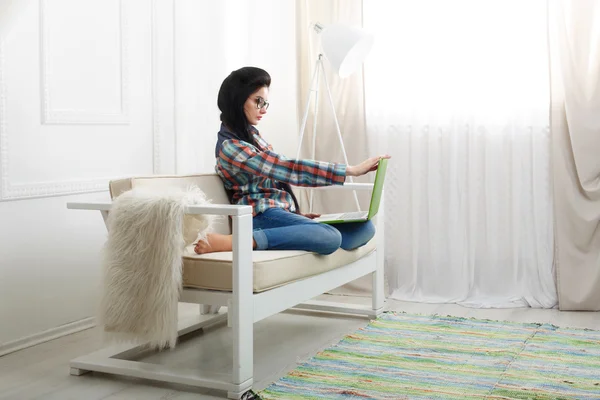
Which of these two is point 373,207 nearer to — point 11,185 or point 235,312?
point 235,312

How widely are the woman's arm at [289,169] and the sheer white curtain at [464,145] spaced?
3.89 feet

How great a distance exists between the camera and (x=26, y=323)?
292 cm

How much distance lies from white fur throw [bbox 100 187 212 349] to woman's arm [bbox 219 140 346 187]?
41 centimetres

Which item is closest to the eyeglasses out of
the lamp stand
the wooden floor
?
the lamp stand

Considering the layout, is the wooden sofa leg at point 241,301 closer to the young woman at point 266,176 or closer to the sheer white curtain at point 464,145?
the young woman at point 266,176

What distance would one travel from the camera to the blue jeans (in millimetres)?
2750

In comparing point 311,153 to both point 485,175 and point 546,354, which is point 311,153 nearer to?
point 485,175

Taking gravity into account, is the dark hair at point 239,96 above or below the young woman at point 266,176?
above

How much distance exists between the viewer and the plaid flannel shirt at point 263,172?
282 centimetres

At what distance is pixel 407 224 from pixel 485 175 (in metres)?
0.47

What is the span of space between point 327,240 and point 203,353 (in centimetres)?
62

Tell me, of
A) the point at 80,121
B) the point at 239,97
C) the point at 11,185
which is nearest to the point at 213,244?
the point at 239,97

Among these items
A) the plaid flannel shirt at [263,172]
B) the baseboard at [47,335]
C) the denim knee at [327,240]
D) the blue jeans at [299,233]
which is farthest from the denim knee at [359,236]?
the baseboard at [47,335]

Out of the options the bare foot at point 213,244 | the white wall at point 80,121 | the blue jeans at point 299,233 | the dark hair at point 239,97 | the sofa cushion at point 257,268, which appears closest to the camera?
the sofa cushion at point 257,268
